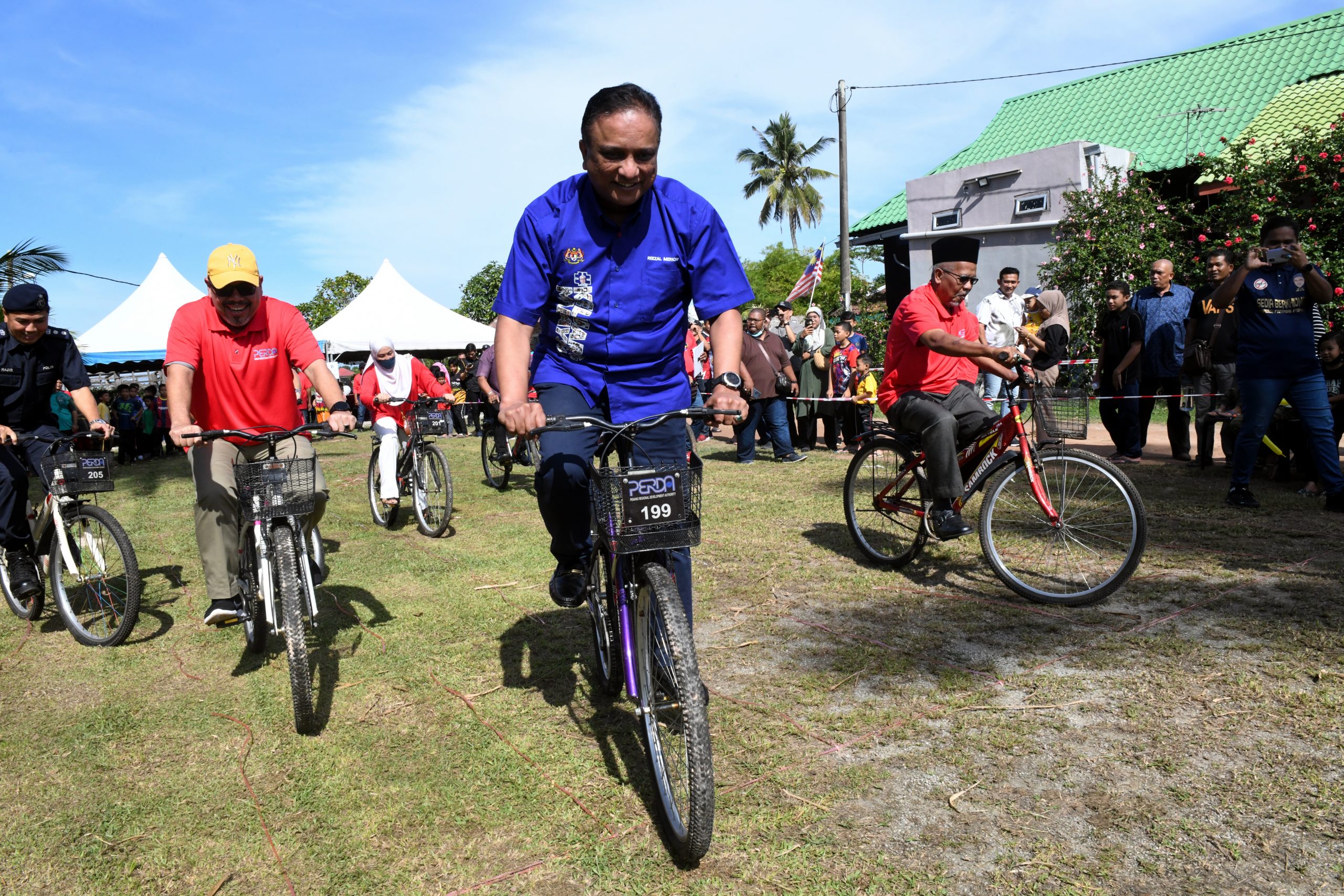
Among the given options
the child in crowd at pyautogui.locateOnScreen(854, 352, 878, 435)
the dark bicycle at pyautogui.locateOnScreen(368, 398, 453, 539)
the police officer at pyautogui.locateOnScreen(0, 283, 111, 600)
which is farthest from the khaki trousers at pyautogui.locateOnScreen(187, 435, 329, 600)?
the child in crowd at pyautogui.locateOnScreen(854, 352, 878, 435)

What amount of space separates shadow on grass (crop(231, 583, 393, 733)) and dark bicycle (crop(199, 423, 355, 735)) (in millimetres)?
109

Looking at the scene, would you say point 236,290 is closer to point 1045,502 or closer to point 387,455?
point 387,455

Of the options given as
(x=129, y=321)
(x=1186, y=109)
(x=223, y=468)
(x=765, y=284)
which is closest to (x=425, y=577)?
(x=223, y=468)

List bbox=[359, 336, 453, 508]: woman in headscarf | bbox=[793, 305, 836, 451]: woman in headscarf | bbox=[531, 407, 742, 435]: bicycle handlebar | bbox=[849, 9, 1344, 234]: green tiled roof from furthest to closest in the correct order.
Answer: bbox=[849, 9, 1344, 234]: green tiled roof
bbox=[793, 305, 836, 451]: woman in headscarf
bbox=[359, 336, 453, 508]: woman in headscarf
bbox=[531, 407, 742, 435]: bicycle handlebar

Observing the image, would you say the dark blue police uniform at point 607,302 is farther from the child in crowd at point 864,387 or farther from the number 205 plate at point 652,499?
the child in crowd at point 864,387

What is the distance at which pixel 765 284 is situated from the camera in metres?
62.9

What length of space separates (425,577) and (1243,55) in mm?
23763

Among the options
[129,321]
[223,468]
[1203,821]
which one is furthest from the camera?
[129,321]

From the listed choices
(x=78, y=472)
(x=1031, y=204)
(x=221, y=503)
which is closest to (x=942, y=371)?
(x=221, y=503)

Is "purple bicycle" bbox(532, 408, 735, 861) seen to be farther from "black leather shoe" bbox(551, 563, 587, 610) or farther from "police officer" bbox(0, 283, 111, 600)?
"police officer" bbox(0, 283, 111, 600)

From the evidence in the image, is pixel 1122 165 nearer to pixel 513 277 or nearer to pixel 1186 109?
pixel 1186 109

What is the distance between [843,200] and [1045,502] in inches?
793

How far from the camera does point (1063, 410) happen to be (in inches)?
187

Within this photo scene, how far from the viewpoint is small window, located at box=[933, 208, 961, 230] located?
21.3m
